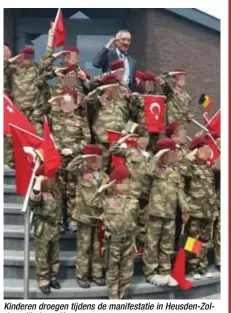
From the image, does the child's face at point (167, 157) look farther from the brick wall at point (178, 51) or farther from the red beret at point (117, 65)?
the brick wall at point (178, 51)

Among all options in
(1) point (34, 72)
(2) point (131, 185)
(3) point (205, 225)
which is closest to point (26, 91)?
(1) point (34, 72)

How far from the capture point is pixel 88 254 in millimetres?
5113

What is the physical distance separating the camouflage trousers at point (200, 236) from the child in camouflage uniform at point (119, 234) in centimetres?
74

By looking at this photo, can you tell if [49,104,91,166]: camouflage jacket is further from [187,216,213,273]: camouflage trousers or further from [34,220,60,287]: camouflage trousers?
[187,216,213,273]: camouflage trousers

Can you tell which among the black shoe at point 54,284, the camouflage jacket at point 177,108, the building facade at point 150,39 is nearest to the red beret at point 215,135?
the camouflage jacket at point 177,108

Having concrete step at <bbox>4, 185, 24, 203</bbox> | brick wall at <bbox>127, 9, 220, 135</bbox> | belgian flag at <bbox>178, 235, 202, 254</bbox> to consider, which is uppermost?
brick wall at <bbox>127, 9, 220, 135</bbox>

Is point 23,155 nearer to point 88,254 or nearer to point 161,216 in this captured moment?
point 88,254

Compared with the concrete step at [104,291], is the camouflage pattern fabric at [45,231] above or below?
above

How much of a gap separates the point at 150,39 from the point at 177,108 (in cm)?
255

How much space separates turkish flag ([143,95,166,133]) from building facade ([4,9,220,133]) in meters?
2.25

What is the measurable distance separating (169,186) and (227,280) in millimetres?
902

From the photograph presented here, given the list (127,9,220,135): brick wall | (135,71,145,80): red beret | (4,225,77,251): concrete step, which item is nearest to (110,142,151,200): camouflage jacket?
(4,225,77,251): concrete step

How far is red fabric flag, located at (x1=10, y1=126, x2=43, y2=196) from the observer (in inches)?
192

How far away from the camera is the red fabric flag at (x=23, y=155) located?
4.87m
